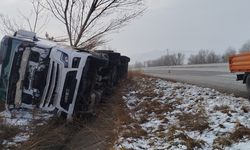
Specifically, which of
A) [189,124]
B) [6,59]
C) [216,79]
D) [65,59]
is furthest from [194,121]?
[216,79]

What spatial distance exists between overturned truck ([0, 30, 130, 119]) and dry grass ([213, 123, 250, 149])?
147 inches

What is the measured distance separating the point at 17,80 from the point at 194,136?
4.27 metres

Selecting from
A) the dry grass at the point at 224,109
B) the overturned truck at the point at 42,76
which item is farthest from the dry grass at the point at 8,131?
the dry grass at the point at 224,109

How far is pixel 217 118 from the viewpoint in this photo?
325 inches

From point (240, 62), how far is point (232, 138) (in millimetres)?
5961

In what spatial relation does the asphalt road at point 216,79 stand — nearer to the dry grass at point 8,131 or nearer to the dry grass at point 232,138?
the dry grass at point 232,138

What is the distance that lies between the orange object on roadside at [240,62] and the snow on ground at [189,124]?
113 centimetres

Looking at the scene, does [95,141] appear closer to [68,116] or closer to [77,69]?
[68,116]

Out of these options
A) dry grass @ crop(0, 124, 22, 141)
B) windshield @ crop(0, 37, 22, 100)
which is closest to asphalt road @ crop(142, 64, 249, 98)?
windshield @ crop(0, 37, 22, 100)

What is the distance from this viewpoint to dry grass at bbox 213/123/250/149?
21.4ft

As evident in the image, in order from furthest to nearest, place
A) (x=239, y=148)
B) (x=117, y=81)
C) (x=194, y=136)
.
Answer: (x=117, y=81), (x=194, y=136), (x=239, y=148)

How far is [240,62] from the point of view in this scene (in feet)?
40.1

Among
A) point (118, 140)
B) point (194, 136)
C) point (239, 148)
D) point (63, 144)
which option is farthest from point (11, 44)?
point (239, 148)

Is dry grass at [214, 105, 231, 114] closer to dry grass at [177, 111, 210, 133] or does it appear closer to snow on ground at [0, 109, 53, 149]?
dry grass at [177, 111, 210, 133]
